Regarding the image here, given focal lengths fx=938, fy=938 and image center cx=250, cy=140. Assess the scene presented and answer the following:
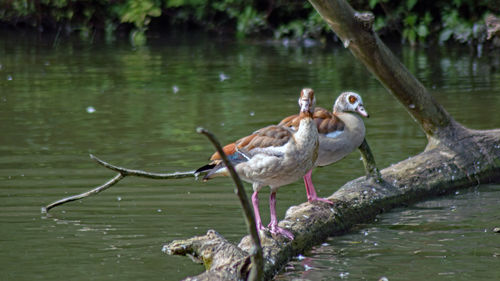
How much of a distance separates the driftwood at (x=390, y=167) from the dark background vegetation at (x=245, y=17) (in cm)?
1318

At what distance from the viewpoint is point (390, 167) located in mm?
7645

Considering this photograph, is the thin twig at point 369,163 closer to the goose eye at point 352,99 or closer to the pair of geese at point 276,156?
the goose eye at point 352,99

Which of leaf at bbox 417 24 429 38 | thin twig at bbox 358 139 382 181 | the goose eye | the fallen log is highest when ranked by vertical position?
the goose eye

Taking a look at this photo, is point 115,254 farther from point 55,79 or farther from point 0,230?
point 55,79

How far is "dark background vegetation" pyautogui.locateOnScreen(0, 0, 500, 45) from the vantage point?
21922mm

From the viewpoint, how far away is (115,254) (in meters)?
6.20

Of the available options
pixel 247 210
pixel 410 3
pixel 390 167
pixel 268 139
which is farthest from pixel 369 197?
pixel 410 3

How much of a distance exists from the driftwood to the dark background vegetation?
13179 millimetres

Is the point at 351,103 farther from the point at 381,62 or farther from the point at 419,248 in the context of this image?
the point at 419,248

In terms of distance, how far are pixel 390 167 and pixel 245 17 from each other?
1697 centimetres

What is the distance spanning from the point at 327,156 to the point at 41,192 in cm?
254

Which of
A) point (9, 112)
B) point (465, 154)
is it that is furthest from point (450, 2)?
point (465, 154)

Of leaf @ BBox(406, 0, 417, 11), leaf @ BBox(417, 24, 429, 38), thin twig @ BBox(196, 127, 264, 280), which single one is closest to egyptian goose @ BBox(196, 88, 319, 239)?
thin twig @ BBox(196, 127, 264, 280)

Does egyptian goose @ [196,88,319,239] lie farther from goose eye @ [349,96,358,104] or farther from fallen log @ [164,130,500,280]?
goose eye @ [349,96,358,104]
